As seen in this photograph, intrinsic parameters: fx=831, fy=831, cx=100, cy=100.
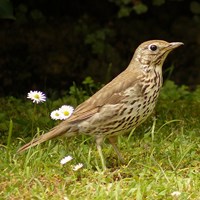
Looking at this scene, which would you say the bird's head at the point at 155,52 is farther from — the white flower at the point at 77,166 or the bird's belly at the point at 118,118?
the white flower at the point at 77,166

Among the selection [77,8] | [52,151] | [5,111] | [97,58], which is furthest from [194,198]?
[77,8]

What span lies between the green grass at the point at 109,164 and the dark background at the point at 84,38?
7.10 ft

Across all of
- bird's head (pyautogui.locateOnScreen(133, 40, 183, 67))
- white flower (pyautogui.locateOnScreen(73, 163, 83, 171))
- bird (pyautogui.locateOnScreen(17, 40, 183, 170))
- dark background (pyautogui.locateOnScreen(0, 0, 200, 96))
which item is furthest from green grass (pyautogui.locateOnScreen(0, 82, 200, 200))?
dark background (pyautogui.locateOnScreen(0, 0, 200, 96))

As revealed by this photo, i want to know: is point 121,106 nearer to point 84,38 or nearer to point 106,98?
point 106,98

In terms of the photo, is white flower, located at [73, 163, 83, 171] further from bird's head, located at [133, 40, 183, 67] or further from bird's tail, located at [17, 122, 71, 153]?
bird's head, located at [133, 40, 183, 67]

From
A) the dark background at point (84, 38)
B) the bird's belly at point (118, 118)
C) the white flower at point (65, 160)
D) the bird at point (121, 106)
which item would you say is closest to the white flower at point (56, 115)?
the bird at point (121, 106)

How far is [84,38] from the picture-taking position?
1016 centimetres

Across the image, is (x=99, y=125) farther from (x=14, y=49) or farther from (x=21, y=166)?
(x=14, y=49)

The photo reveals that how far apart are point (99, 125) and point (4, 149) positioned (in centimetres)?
84

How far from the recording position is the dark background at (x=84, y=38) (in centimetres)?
977

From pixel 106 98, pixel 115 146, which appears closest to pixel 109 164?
pixel 115 146

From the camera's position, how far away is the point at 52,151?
6293 millimetres

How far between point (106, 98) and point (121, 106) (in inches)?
5.9

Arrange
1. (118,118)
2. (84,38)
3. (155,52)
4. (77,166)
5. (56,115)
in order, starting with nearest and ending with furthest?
(77,166) < (118,118) < (155,52) < (56,115) < (84,38)
